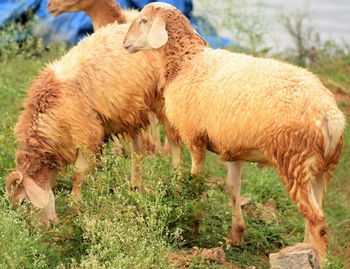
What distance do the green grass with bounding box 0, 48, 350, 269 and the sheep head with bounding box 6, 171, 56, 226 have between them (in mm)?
107

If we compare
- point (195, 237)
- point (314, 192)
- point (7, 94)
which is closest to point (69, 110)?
point (195, 237)

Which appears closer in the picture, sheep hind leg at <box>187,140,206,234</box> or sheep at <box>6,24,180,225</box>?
sheep hind leg at <box>187,140,206,234</box>

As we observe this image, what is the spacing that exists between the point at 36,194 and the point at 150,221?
1292 millimetres

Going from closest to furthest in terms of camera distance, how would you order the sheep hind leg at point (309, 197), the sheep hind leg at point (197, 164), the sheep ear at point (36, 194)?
the sheep hind leg at point (309, 197), the sheep ear at point (36, 194), the sheep hind leg at point (197, 164)

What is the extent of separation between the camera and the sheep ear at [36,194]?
8.42m

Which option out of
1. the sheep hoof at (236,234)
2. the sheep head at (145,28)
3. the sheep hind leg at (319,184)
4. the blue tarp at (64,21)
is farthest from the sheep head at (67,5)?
the sheep hind leg at (319,184)

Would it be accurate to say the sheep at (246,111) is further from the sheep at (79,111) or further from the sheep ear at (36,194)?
the sheep ear at (36,194)

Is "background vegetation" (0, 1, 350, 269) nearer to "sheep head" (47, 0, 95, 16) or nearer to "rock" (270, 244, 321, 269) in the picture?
"rock" (270, 244, 321, 269)

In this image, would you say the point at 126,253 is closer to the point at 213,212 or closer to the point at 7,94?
the point at 213,212

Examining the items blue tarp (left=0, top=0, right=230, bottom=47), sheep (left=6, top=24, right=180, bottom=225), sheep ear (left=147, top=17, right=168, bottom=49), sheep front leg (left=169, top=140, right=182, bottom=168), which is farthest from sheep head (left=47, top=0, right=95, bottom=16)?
sheep ear (left=147, top=17, right=168, bottom=49)

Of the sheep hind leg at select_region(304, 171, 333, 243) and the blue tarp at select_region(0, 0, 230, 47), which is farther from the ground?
the sheep hind leg at select_region(304, 171, 333, 243)

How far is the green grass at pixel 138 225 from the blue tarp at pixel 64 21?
3.92 meters

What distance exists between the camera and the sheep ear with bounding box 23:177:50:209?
8.42 m

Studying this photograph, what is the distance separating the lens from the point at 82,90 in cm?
914
